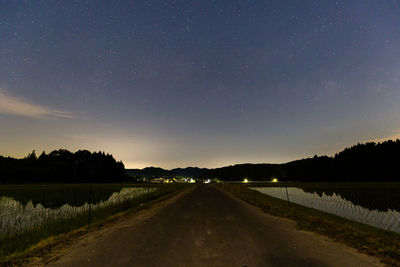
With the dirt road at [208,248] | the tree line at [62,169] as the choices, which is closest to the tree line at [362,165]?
the dirt road at [208,248]

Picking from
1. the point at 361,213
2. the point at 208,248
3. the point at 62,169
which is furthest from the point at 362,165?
the point at 62,169

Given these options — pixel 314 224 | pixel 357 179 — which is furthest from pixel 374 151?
pixel 314 224

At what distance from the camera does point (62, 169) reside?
11575 cm

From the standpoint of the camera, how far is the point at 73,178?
384ft

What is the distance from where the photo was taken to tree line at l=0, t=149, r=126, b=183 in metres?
101

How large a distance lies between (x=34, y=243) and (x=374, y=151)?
440ft

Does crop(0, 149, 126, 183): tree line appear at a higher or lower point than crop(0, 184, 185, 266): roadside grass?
higher

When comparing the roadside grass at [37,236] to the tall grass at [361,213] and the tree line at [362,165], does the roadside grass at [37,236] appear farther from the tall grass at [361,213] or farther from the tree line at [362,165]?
the tree line at [362,165]

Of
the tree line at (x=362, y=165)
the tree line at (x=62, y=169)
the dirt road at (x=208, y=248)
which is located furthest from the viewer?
the tree line at (x=62, y=169)

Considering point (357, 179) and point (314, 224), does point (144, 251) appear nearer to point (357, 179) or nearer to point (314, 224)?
point (314, 224)

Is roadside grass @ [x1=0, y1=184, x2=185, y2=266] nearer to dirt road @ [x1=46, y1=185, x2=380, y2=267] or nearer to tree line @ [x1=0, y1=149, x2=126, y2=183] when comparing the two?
dirt road @ [x1=46, y1=185, x2=380, y2=267]

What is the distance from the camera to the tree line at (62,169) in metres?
101

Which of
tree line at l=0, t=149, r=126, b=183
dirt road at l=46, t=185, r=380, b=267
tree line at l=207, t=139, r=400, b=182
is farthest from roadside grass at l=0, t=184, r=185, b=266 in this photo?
tree line at l=207, t=139, r=400, b=182

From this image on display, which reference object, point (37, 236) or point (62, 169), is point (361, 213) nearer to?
point (37, 236)
